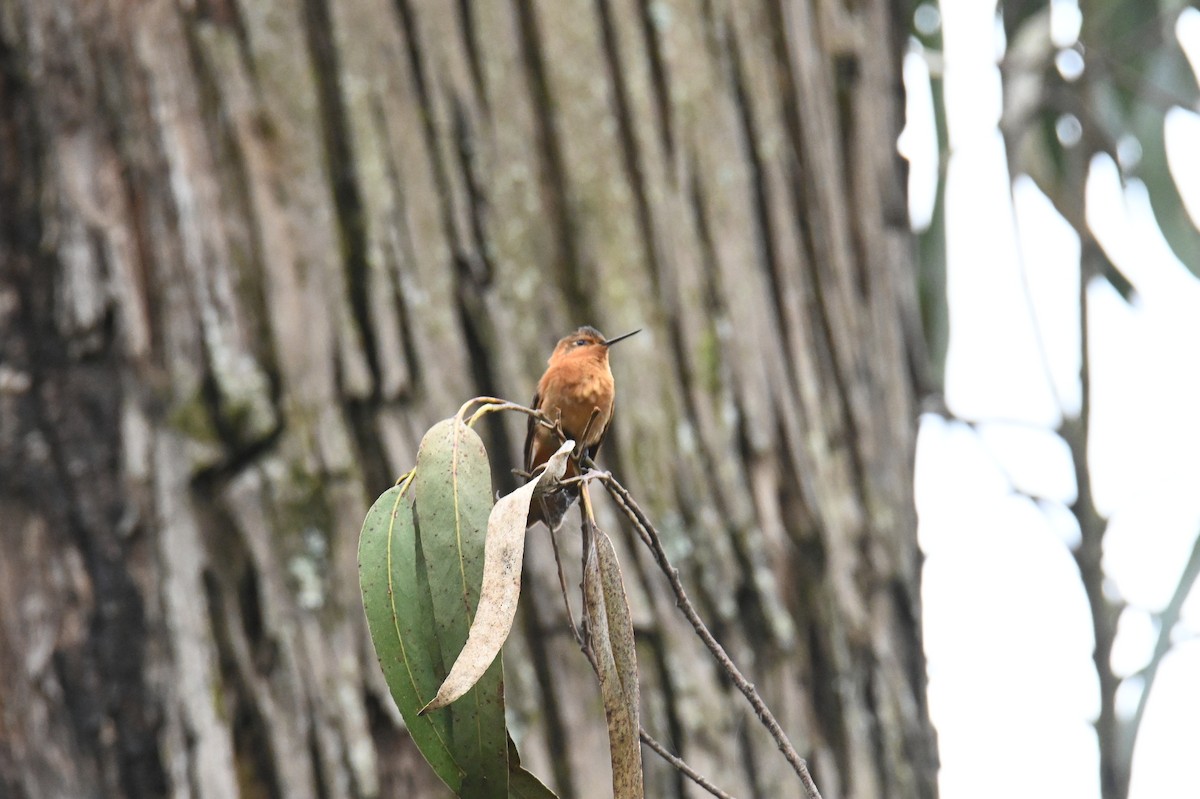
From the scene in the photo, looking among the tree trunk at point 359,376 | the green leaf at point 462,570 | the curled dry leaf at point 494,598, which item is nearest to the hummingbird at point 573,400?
the tree trunk at point 359,376

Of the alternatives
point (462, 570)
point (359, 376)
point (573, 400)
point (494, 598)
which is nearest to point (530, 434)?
point (573, 400)

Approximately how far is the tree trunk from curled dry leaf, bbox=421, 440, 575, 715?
41.6 inches

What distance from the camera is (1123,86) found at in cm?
414

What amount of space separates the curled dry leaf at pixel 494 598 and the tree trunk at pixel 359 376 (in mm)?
1057

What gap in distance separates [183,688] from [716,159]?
1.42m

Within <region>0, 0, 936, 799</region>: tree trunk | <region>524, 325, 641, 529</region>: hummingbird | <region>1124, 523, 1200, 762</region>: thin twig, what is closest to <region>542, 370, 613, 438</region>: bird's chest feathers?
<region>524, 325, 641, 529</region>: hummingbird

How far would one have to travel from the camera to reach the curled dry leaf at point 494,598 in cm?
90

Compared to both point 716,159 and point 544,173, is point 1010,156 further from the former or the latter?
point 544,173

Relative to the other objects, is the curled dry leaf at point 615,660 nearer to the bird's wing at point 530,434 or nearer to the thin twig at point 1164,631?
the bird's wing at point 530,434

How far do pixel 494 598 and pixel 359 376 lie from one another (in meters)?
1.18

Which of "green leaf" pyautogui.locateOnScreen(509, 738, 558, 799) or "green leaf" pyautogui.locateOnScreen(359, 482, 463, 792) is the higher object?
"green leaf" pyautogui.locateOnScreen(359, 482, 463, 792)

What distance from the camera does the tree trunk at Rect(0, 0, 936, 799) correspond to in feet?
6.40

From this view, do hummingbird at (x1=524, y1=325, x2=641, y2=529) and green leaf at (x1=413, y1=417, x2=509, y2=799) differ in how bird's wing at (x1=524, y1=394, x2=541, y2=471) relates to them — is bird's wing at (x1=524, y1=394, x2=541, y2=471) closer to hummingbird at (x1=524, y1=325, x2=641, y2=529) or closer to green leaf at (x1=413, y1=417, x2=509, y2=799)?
hummingbird at (x1=524, y1=325, x2=641, y2=529)

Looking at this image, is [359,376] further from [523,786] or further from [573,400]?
[523,786]
